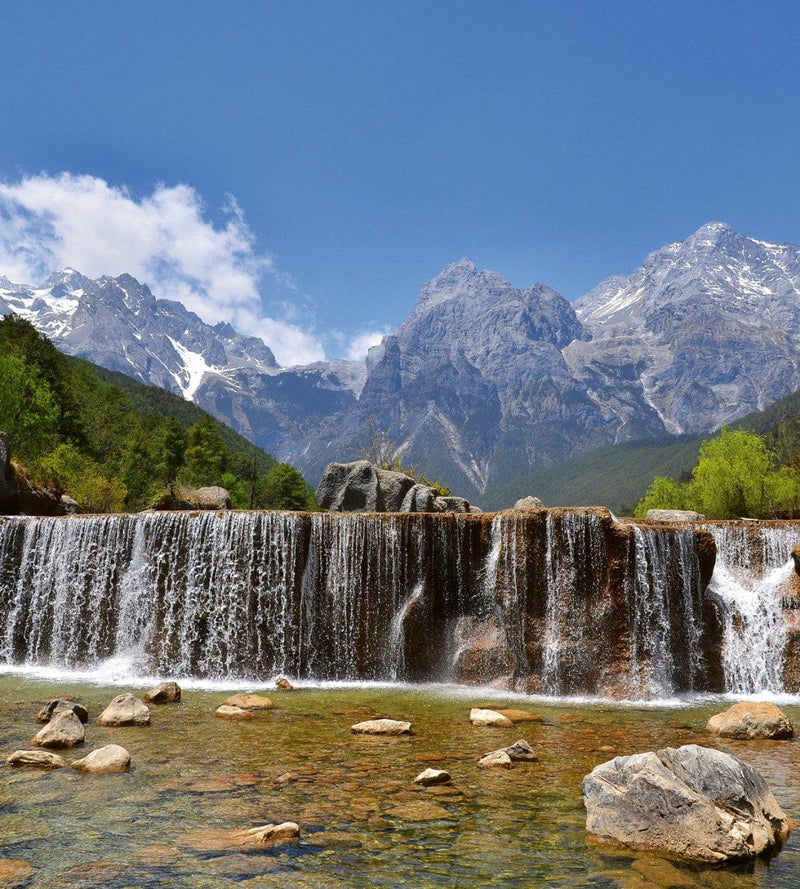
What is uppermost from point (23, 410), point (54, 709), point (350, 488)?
point (23, 410)

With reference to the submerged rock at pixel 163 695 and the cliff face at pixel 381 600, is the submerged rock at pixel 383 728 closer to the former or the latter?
the submerged rock at pixel 163 695

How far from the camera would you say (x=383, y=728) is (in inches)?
493

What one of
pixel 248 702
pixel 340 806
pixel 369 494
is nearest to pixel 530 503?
pixel 369 494

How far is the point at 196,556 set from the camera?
2173 centimetres

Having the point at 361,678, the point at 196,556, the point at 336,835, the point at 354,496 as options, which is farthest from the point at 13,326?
the point at 336,835

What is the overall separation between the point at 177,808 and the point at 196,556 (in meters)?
14.0

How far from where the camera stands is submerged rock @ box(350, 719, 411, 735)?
12484 millimetres

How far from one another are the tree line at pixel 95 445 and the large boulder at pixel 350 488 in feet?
41.4

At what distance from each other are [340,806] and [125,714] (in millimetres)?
6274

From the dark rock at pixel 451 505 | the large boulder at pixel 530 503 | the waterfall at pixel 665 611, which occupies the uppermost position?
the dark rock at pixel 451 505

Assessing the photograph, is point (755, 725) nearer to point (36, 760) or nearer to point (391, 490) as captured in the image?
point (36, 760)

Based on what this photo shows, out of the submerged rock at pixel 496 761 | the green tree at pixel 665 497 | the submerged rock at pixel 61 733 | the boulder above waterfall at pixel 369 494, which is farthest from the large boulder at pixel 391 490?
the green tree at pixel 665 497

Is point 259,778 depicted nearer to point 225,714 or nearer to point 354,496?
point 225,714

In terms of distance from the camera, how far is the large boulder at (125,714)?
12.8 meters
